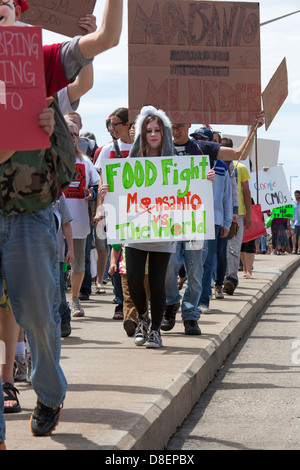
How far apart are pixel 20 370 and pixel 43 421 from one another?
167 centimetres

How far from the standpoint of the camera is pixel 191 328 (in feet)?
26.8

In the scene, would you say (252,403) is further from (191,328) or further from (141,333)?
(191,328)

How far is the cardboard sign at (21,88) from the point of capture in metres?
3.78

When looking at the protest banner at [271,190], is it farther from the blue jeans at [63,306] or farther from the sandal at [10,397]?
the sandal at [10,397]

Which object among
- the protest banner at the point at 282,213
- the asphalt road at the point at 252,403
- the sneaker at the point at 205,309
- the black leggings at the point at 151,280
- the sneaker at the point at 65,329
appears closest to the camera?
the asphalt road at the point at 252,403

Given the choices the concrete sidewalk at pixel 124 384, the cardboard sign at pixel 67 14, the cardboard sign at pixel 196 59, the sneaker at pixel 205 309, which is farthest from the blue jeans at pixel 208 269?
the cardboard sign at pixel 67 14

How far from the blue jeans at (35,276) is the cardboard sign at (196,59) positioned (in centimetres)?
387

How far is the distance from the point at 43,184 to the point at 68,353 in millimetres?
3306

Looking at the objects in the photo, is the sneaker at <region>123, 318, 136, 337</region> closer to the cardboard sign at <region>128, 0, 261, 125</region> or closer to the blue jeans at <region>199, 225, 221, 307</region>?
the cardboard sign at <region>128, 0, 261, 125</region>

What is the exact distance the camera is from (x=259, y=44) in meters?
8.70

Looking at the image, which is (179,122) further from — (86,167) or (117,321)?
(117,321)

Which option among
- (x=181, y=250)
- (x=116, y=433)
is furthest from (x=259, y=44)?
(x=116, y=433)

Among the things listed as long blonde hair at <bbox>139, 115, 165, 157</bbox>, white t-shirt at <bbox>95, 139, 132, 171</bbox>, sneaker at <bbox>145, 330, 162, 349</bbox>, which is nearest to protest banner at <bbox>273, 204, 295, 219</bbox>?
white t-shirt at <bbox>95, 139, 132, 171</bbox>

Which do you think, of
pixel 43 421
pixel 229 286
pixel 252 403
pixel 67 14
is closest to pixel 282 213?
pixel 229 286
